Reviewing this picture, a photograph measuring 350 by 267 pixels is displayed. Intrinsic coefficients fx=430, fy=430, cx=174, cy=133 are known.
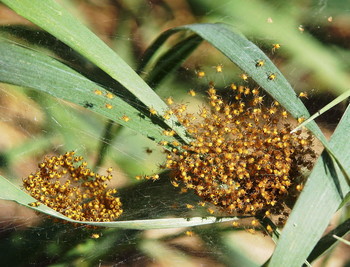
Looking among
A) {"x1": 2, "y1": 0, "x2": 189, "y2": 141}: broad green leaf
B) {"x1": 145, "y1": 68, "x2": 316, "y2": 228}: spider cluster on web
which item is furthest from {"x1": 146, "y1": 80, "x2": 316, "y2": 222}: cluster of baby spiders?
{"x1": 2, "y1": 0, "x2": 189, "y2": 141}: broad green leaf

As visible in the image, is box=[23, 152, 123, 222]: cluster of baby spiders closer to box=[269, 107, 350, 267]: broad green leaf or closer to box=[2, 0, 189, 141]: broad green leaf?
box=[2, 0, 189, 141]: broad green leaf

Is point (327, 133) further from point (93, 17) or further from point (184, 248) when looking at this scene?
point (93, 17)

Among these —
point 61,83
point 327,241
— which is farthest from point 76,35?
point 327,241

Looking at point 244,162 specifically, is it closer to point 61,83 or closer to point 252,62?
point 252,62

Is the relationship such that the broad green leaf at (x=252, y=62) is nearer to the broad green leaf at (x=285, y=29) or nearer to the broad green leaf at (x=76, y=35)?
the broad green leaf at (x=76, y=35)

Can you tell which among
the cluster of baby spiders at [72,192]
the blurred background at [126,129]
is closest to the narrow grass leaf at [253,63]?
the blurred background at [126,129]
